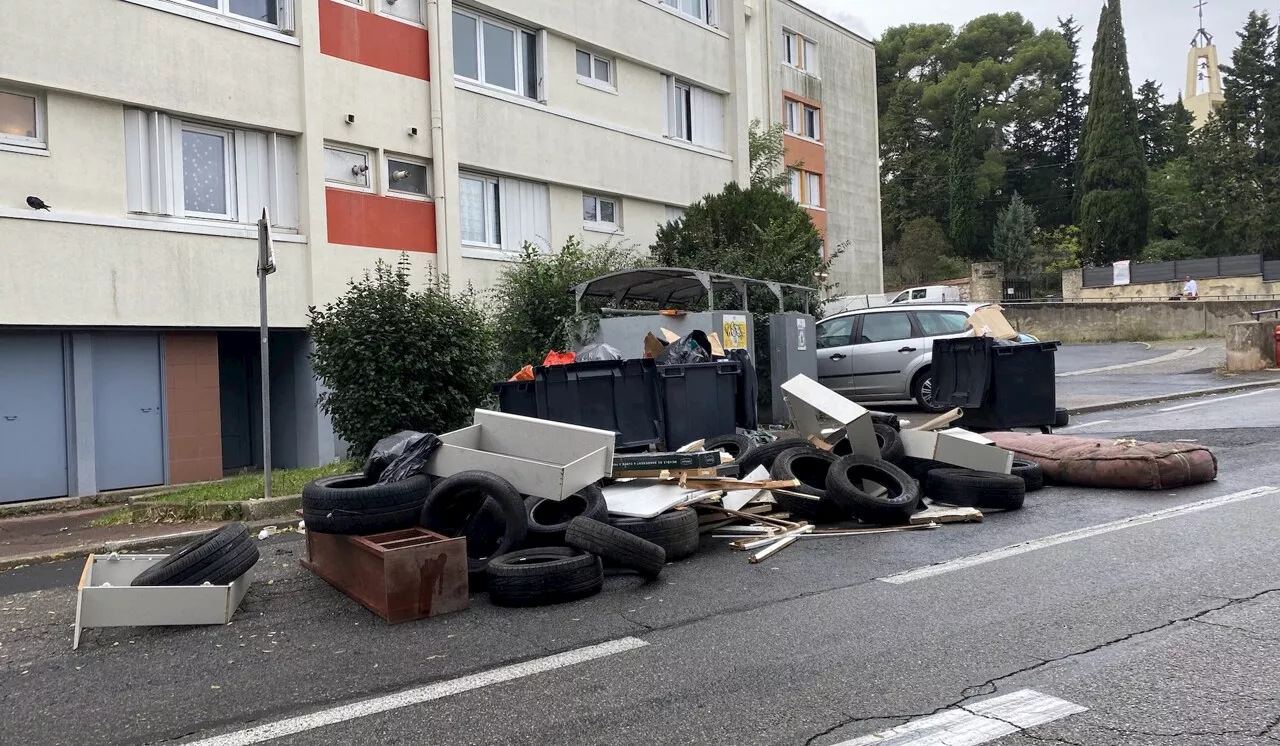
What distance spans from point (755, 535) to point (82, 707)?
4.48 meters

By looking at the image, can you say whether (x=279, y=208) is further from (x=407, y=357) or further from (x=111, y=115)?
(x=407, y=357)

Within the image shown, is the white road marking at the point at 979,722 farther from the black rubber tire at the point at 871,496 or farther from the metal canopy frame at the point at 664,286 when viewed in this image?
the metal canopy frame at the point at 664,286

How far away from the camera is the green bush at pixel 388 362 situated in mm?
9961

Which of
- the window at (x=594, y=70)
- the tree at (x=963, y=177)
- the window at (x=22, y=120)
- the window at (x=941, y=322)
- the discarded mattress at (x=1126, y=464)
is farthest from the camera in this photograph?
the tree at (x=963, y=177)

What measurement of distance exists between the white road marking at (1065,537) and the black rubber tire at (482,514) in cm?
231

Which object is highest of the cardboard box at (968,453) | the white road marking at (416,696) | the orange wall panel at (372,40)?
the orange wall panel at (372,40)

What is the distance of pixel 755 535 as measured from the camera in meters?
7.32

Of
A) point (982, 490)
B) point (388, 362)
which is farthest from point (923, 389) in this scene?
point (388, 362)

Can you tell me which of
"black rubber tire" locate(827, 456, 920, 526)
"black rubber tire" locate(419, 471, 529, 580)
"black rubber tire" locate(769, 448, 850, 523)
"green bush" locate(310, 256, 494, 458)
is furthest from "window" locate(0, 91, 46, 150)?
"black rubber tire" locate(827, 456, 920, 526)

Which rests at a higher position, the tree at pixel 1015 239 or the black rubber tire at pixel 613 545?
the tree at pixel 1015 239

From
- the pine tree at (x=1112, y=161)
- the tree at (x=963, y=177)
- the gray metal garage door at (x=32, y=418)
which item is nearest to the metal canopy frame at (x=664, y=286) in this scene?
the gray metal garage door at (x=32, y=418)

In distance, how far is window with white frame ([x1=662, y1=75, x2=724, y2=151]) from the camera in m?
21.3

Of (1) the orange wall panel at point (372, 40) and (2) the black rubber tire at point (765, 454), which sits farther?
(1) the orange wall panel at point (372, 40)

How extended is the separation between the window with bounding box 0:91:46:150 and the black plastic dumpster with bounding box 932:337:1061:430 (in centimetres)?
1170
